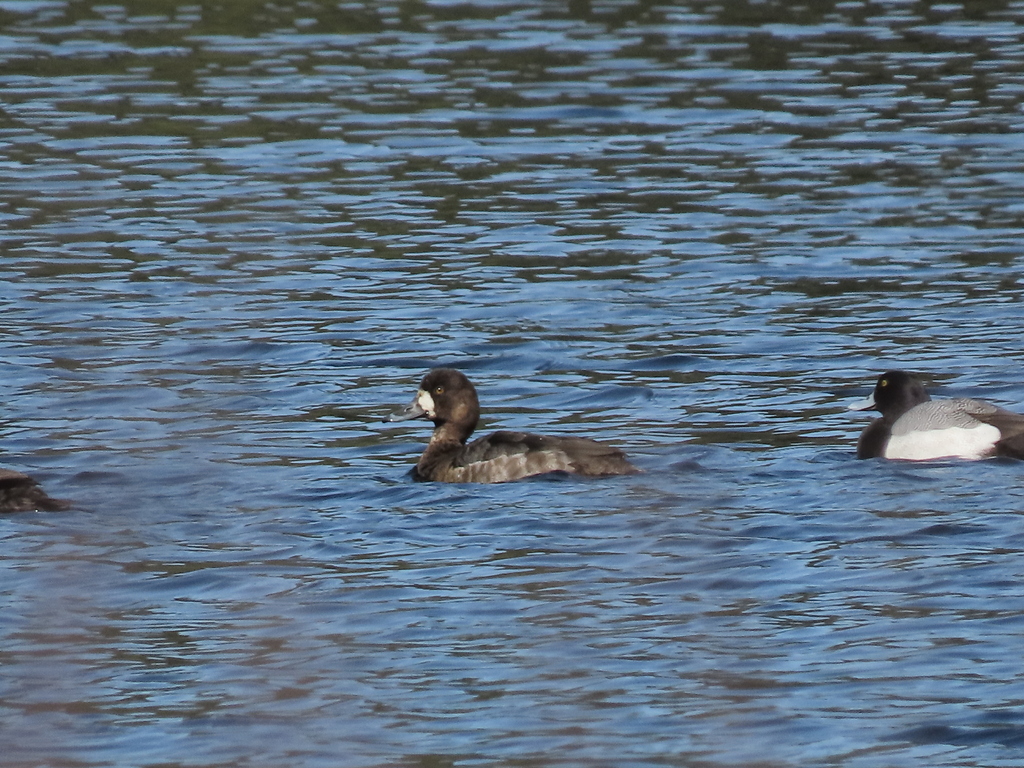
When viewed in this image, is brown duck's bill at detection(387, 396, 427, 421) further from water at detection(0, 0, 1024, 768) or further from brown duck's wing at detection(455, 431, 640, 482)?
brown duck's wing at detection(455, 431, 640, 482)

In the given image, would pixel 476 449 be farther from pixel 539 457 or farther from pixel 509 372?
pixel 509 372

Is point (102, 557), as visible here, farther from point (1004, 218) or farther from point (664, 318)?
point (1004, 218)

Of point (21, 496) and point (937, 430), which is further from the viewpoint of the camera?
point (937, 430)

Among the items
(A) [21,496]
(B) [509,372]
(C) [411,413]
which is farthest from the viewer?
(B) [509,372]

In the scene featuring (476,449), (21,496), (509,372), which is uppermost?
(21,496)

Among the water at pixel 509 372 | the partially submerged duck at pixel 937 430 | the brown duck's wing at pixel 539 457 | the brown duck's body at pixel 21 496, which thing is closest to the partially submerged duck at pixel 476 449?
the brown duck's wing at pixel 539 457

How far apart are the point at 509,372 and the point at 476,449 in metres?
2.77

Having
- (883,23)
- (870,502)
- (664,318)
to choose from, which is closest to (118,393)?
(664,318)

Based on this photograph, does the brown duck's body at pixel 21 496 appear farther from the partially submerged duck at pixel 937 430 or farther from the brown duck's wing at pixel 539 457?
the partially submerged duck at pixel 937 430

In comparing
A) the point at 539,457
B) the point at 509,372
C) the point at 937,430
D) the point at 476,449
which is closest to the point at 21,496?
the point at 476,449

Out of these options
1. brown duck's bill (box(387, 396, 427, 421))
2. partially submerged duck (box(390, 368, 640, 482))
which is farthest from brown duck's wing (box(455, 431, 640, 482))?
brown duck's bill (box(387, 396, 427, 421))

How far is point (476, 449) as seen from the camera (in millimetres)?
12453

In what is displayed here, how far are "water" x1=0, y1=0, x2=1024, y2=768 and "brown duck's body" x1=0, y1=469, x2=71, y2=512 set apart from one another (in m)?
0.19

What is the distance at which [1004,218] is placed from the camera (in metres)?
19.4
